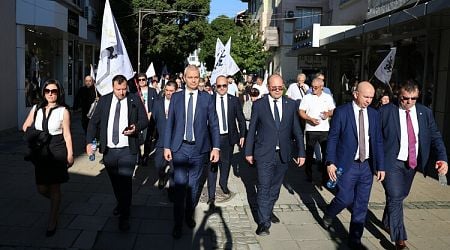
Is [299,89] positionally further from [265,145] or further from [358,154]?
[358,154]

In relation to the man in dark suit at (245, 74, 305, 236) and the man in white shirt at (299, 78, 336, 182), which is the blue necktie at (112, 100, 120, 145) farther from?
the man in white shirt at (299, 78, 336, 182)

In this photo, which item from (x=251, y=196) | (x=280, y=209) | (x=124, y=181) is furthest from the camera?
(x=251, y=196)

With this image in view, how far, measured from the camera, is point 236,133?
7.50 m

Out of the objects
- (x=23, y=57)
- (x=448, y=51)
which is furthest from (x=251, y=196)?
(x=23, y=57)

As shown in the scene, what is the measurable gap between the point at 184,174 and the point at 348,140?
183 centimetres

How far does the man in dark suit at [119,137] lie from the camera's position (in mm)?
5639

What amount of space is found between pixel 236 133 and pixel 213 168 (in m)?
0.89

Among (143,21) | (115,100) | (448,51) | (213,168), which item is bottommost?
(213,168)

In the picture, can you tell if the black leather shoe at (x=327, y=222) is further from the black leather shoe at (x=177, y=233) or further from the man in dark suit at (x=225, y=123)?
the man in dark suit at (x=225, y=123)

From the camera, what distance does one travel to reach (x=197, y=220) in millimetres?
6148

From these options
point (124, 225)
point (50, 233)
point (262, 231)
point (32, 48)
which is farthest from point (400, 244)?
point (32, 48)

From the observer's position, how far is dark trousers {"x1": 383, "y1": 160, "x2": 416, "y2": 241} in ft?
16.5

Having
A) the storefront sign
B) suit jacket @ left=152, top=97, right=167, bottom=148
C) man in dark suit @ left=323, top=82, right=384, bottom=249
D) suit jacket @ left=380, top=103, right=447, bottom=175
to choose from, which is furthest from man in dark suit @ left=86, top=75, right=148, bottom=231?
the storefront sign

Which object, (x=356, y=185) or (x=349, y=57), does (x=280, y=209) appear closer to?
(x=356, y=185)
